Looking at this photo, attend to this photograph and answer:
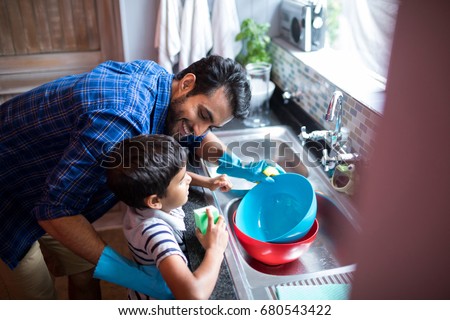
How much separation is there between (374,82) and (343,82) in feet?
0.36

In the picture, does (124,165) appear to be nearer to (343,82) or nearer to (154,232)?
(154,232)

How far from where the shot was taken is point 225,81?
1.13m

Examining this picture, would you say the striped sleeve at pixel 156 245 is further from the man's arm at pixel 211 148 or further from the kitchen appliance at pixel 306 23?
the kitchen appliance at pixel 306 23

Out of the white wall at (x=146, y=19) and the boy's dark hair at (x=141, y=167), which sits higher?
the white wall at (x=146, y=19)

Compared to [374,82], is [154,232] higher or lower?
lower

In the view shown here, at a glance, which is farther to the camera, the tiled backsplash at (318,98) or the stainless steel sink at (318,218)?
the tiled backsplash at (318,98)

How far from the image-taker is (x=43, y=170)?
1125 mm

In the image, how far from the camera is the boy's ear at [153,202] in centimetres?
93

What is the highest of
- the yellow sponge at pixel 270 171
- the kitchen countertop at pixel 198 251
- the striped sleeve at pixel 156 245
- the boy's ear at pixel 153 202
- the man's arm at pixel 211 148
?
the boy's ear at pixel 153 202

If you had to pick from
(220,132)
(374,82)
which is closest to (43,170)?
(220,132)

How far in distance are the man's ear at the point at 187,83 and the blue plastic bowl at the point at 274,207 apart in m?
0.40

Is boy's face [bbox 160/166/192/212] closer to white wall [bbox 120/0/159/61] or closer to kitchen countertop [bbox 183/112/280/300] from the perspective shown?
kitchen countertop [bbox 183/112/280/300]

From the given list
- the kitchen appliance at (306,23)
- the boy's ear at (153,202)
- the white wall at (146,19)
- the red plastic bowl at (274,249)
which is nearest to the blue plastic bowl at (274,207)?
the red plastic bowl at (274,249)

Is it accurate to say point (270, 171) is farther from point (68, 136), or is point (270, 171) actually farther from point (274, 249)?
point (68, 136)
